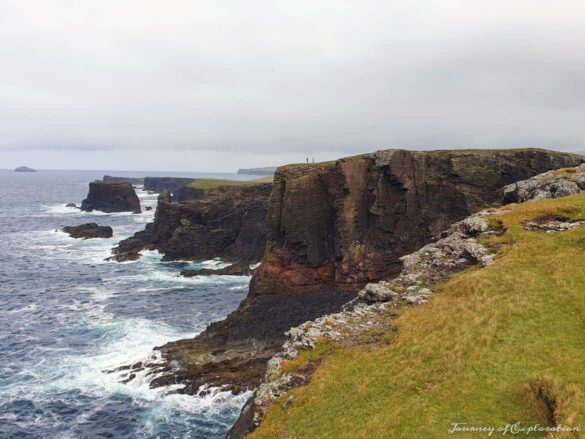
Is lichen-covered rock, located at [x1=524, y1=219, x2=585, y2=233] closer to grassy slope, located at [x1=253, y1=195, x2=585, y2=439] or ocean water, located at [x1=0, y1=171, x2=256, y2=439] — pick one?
grassy slope, located at [x1=253, y1=195, x2=585, y2=439]

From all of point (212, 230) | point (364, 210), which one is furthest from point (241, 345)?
point (212, 230)

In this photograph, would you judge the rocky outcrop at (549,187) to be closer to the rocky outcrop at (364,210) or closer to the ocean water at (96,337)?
the rocky outcrop at (364,210)

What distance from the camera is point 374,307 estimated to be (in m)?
29.7

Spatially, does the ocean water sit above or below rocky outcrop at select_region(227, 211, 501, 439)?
below

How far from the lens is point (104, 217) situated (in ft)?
549

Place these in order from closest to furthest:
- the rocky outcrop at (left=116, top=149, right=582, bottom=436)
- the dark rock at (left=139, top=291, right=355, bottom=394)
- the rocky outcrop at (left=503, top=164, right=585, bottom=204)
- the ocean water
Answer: the ocean water < the rocky outcrop at (left=503, top=164, right=585, bottom=204) < the dark rock at (left=139, top=291, right=355, bottom=394) < the rocky outcrop at (left=116, top=149, right=582, bottom=436)

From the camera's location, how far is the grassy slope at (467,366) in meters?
17.4

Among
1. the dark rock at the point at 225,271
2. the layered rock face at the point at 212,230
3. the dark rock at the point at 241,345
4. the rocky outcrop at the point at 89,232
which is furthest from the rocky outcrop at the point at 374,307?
the rocky outcrop at the point at 89,232

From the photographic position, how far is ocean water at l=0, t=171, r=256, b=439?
1545 inches

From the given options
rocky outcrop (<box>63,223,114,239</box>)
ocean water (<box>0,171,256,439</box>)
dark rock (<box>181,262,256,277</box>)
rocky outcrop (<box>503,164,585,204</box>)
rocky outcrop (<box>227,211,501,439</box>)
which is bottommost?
ocean water (<box>0,171,256,439</box>)

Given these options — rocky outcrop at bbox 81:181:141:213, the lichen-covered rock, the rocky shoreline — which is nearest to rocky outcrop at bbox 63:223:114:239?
rocky outcrop at bbox 81:181:141:213

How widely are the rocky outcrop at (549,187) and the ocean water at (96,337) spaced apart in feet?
116

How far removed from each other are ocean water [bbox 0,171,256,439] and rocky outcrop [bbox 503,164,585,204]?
35493 mm

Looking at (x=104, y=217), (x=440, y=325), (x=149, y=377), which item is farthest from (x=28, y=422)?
(x=104, y=217)
